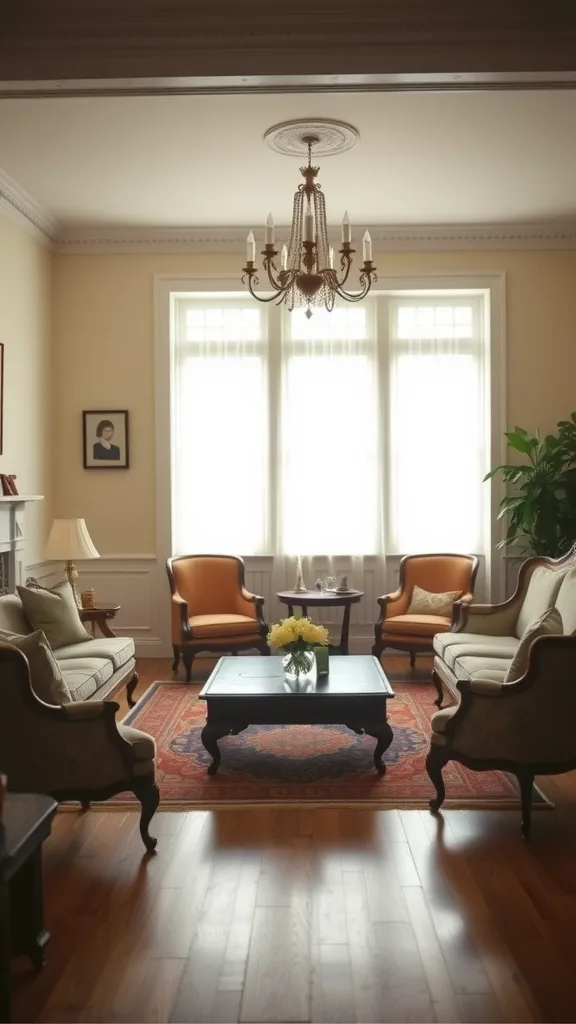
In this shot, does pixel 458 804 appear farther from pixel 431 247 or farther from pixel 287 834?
pixel 431 247

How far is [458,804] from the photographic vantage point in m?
4.41

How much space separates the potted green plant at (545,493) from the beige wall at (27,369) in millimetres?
3827

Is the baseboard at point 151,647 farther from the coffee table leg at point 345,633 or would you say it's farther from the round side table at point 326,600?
the coffee table leg at point 345,633

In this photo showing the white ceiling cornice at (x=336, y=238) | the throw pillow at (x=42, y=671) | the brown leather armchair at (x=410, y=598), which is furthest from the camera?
the white ceiling cornice at (x=336, y=238)

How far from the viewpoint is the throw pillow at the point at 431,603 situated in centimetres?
731

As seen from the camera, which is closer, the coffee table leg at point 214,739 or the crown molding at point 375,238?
the coffee table leg at point 214,739

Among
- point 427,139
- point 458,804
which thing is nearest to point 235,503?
point 427,139

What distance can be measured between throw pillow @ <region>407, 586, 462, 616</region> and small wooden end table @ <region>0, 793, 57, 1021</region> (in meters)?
4.81

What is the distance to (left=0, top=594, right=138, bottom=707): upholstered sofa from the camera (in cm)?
494

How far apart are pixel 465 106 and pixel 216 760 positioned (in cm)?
404

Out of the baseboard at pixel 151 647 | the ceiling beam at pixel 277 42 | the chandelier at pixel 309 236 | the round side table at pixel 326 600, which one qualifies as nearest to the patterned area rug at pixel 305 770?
the round side table at pixel 326 600

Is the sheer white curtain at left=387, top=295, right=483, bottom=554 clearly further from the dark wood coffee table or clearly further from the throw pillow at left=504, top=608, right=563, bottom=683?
the throw pillow at left=504, top=608, right=563, bottom=683

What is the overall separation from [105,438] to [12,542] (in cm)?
184

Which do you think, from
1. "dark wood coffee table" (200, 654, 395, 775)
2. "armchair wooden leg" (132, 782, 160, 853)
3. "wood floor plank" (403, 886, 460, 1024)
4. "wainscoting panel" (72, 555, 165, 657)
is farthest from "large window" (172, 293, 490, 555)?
"wood floor plank" (403, 886, 460, 1024)
